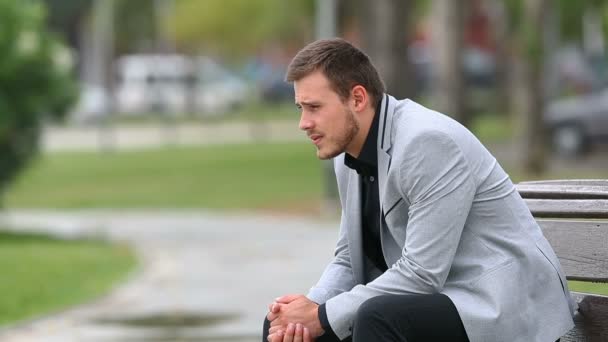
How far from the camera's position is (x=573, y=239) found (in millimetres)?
4605

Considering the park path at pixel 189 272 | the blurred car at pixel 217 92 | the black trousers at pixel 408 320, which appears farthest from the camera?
the blurred car at pixel 217 92

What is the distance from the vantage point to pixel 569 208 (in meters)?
4.54

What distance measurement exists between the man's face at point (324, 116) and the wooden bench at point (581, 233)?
2.53 feet

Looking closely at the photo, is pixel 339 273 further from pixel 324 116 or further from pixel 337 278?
pixel 324 116

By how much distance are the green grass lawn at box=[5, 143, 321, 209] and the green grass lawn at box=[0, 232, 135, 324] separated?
310cm

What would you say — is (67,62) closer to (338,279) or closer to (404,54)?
(404,54)

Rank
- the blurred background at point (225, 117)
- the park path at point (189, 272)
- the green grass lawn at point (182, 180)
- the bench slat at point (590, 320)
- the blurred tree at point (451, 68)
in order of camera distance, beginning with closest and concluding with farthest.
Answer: the bench slat at point (590, 320)
the park path at point (189, 272)
the blurred background at point (225, 117)
the green grass lawn at point (182, 180)
the blurred tree at point (451, 68)

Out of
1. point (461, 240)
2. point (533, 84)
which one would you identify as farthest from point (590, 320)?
point (533, 84)

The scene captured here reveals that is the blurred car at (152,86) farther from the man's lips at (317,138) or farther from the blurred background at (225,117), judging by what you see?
the man's lips at (317,138)

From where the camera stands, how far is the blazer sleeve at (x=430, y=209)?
4020 mm

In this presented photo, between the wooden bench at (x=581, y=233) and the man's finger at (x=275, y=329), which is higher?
the wooden bench at (x=581, y=233)

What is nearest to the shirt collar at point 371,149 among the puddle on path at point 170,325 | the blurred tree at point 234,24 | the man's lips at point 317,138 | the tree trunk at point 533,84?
the man's lips at point 317,138

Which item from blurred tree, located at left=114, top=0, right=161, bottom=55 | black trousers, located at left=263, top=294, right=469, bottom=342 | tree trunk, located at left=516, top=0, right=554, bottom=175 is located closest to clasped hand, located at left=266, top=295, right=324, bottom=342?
black trousers, located at left=263, top=294, right=469, bottom=342

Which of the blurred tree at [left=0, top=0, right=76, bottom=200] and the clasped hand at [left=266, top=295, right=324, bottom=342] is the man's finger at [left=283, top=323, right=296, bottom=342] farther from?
the blurred tree at [left=0, top=0, right=76, bottom=200]
